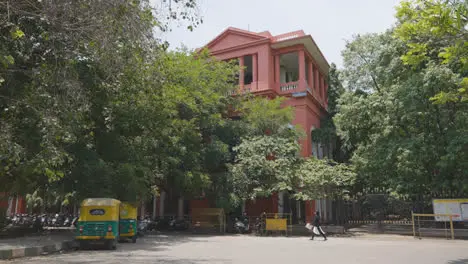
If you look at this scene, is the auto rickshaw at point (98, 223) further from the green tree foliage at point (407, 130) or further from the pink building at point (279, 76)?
the green tree foliage at point (407, 130)

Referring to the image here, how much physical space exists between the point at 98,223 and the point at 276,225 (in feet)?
30.7

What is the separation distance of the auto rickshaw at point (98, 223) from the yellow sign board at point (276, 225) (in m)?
8.63

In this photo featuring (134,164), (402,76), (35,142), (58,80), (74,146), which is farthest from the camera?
(402,76)

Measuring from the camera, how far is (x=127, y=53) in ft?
27.5

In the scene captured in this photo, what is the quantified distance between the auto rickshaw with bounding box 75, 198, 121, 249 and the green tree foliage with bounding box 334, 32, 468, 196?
13240mm

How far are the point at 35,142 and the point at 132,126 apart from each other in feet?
15.4

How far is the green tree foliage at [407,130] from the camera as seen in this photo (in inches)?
668

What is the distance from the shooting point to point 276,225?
18.6 m

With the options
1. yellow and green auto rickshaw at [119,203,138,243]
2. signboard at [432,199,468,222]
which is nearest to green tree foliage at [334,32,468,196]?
signboard at [432,199,468,222]

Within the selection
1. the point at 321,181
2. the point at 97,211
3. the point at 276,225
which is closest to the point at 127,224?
the point at 97,211

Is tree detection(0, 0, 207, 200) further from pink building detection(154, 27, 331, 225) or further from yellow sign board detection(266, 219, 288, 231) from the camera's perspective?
pink building detection(154, 27, 331, 225)

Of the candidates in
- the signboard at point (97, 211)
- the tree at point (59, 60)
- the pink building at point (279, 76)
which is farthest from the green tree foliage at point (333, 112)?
the tree at point (59, 60)

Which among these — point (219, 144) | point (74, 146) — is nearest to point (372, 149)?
point (219, 144)

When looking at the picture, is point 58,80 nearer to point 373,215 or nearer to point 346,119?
point 346,119
